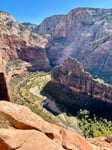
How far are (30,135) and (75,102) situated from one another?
133 metres

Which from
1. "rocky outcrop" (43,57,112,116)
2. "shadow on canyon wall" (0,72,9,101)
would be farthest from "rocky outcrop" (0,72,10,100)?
"rocky outcrop" (43,57,112,116)

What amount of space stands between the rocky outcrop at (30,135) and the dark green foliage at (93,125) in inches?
3378

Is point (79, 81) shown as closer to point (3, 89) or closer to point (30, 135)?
point (3, 89)

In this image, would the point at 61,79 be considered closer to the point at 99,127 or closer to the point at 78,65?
the point at 78,65

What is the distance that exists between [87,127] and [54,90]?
4970 centimetres

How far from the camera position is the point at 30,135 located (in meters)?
26.1

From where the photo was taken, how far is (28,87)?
18738 centimetres

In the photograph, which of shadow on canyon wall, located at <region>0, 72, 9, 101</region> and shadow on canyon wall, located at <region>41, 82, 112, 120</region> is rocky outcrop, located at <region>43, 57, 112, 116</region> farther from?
shadow on canyon wall, located at <region>0, 72, 9, 101</region>

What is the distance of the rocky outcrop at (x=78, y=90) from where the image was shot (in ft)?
501

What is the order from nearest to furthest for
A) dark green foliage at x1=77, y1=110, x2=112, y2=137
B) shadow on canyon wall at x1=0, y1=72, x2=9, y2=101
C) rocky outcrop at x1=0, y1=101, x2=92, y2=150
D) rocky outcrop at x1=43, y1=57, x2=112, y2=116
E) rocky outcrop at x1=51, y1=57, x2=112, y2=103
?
rocky outcrop at x1=0, y1=101, x2=92, y2=150 < shadow on canyon wall at x1=0, y1=72, x2=9, y2=101 < dark green foliage at x1=77, y1=110, x2=112, y2=137 < rocky outcrop at x1=43, y1=57, x2=112, y2=116 < rocky outcrop at x1=51, y1=57, x2=112, y2=103

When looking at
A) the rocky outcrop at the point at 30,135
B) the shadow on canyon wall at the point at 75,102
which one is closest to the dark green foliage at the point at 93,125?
the shadow on canyon wall at the point at 75,102

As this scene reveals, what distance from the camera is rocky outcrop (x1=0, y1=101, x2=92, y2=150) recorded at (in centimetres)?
2464

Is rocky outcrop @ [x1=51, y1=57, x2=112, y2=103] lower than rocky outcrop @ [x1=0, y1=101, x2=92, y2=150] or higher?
lower

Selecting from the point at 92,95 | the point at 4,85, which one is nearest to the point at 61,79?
the point at 92,95
